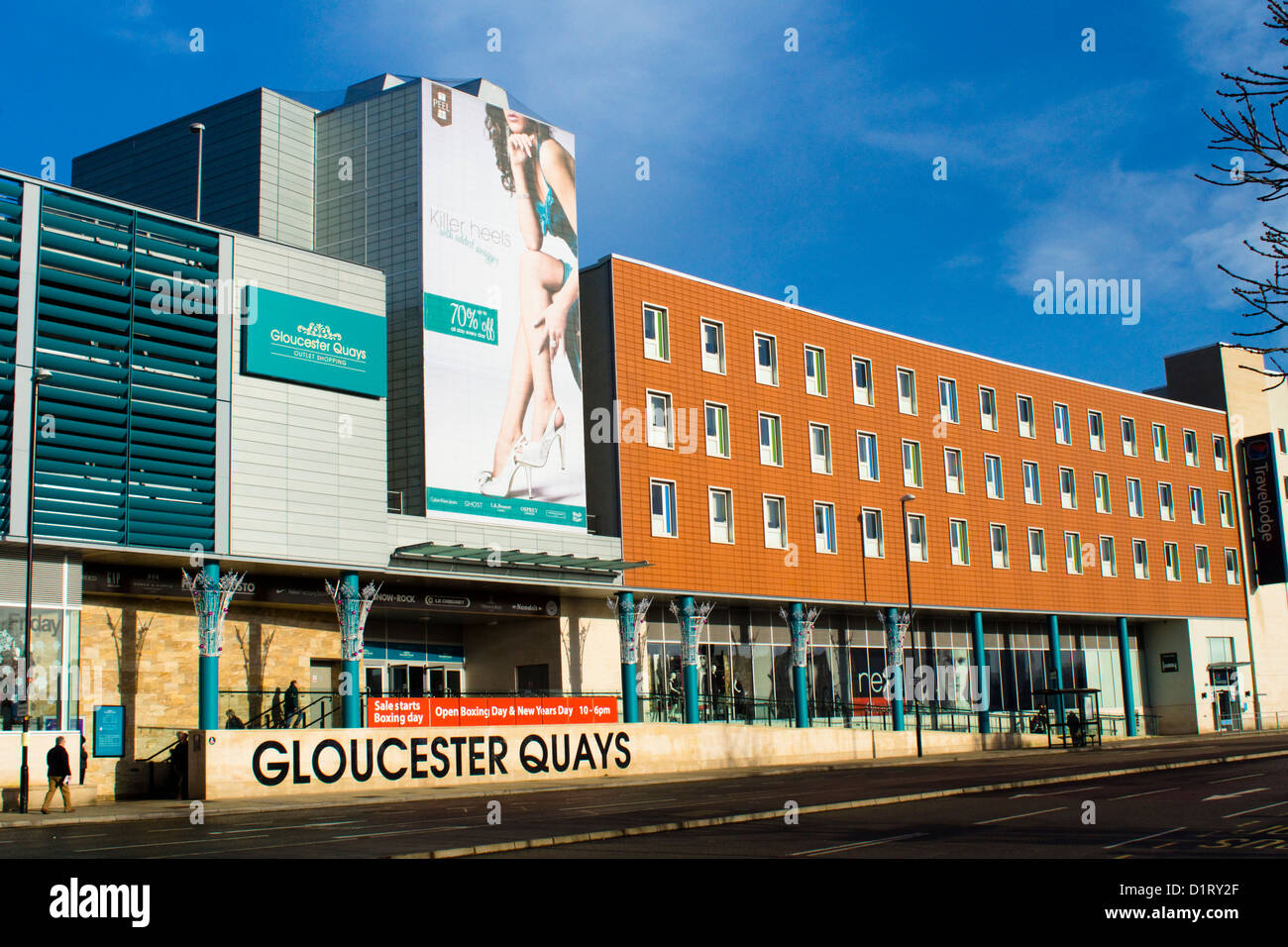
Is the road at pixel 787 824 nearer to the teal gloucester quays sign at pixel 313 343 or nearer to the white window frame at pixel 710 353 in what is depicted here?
the teal gloucester quays sign at pixel 313 343

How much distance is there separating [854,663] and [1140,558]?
75.2ft

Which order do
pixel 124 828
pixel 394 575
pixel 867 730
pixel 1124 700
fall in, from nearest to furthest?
pixel 124 828 → pixel 394 575 → pixel 867 730 → pixel 1124 700

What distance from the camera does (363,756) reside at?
3303 centimetres

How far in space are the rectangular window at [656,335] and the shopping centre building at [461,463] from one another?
0.36ft

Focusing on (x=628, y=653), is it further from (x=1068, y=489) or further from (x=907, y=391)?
(x=1068, y=489)

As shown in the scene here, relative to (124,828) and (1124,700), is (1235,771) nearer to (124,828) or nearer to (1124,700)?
(124,828)

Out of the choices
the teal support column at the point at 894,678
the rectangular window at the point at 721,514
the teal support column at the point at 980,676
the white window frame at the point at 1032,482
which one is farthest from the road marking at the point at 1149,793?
the white window frame at the point at 1032,482

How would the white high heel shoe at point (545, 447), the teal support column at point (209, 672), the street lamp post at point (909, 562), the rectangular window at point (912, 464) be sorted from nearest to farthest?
the teal support column at point (209, 672), the white high heel shoe at point (545, 447), the street lamp post at point (909, 562), the rectangular window at point (912, 464)

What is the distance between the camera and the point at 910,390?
59.1m

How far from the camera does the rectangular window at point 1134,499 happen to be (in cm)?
7044

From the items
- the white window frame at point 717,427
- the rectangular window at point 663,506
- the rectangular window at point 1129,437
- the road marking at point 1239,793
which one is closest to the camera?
the road marking at point 1239,793
